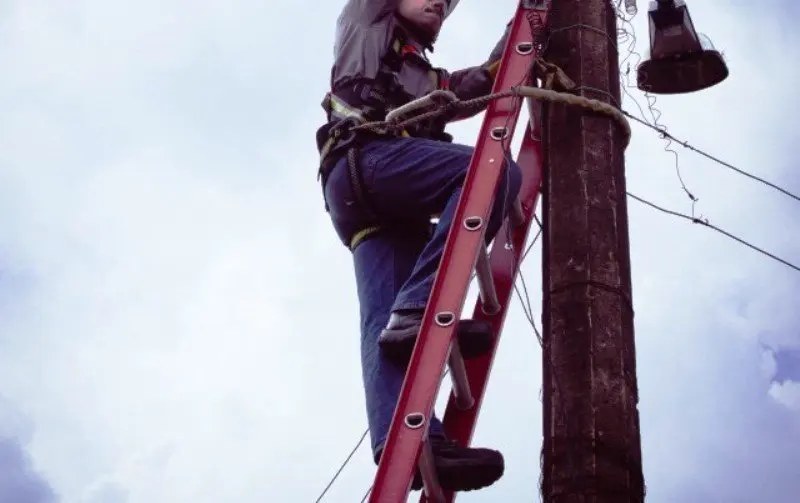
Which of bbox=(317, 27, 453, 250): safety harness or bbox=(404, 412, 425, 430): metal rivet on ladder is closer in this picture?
bbox=(404, 412, 425, 430): metal rivet on ladder

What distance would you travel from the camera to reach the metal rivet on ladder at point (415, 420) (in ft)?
10.2

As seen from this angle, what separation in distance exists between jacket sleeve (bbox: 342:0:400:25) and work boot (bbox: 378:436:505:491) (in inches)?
66.1

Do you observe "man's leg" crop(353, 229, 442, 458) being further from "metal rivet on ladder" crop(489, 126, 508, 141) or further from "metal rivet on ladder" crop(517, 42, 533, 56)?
"metal rivet on ladder" crop(517, 42, 533, 56)

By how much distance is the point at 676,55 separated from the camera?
191 inches

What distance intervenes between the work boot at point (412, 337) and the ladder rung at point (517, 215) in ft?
1.95

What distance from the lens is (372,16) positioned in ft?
14.4

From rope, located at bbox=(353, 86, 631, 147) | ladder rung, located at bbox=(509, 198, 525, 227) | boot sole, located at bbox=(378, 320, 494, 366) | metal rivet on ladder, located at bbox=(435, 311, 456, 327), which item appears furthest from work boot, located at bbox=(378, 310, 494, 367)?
rope, located at bbox=(353, 86, 631, 147)

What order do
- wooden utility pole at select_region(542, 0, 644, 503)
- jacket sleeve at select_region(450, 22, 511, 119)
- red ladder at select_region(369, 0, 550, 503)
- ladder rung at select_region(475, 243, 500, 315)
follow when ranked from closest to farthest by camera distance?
1. red ladder at select_region(369, 0, 550, 503)
2. wooden utility pole at select_region(542, 0, 644, 503)
3. ladder rung at select_region(475, 243, 500, 315)
4. jacket sleeve at select_region(450, 22, 511, 119)

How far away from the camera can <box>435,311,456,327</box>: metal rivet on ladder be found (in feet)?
10.9

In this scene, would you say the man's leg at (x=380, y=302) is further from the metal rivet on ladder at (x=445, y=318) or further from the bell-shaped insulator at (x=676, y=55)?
the bell-shaped insulator at (x=676, y=55)

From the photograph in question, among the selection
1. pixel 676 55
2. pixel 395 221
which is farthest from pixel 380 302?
pixel 676 55

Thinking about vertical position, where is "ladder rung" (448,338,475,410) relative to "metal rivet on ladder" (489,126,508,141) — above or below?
below

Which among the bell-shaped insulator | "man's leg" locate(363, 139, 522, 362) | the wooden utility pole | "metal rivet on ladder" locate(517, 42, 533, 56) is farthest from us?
the bell-shaped insulator

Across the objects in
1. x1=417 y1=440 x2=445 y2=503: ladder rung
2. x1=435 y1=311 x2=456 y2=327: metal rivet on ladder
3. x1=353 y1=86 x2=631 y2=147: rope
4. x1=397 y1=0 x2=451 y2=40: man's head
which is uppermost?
x1=397 y1=0 x2=451 y2=40: man's head
